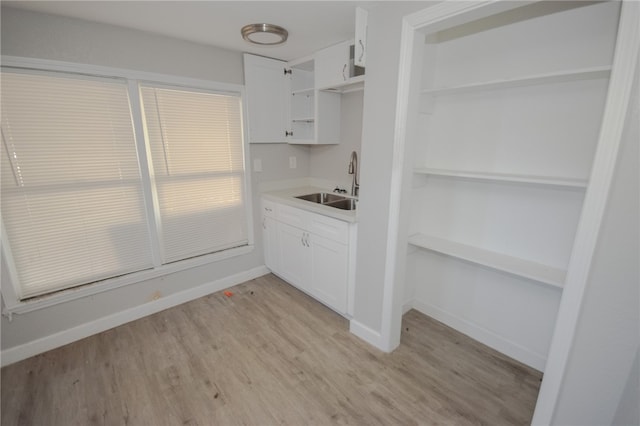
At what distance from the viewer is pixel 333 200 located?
307 centimetres

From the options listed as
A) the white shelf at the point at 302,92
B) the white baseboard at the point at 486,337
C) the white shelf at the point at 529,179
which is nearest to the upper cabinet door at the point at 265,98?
the white shelf at the point at 302,92

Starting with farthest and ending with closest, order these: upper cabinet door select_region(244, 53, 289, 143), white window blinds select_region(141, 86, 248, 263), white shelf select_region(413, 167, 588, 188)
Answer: upper cabinet door select_region(244, 53, 289, 143), white window blinds select_region(141, 86, 248, 263), white shelf select_region(413, 167, 588, 188)

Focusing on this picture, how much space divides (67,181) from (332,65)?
2288 mm

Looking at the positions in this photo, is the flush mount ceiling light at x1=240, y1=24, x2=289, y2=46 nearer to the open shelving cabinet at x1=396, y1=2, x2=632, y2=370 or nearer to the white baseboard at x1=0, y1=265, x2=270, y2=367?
the open shelving cabinet at x1=396, y1=2, x2=632, y2=370

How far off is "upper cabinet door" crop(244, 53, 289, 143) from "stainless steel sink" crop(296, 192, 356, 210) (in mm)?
724

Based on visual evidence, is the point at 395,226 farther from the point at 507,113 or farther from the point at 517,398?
the point at 517,398

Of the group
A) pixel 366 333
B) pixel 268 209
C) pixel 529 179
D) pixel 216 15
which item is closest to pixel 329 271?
pixel 366 333

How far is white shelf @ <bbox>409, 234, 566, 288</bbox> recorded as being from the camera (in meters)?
1.57

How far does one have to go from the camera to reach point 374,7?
1.72 m

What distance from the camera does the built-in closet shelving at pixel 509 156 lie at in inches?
59.1

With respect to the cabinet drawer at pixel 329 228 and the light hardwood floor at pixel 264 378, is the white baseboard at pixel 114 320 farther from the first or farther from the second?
the cabinet drawer at pixel 329 228

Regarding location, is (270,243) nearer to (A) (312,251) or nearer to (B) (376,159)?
(A) (312,251)

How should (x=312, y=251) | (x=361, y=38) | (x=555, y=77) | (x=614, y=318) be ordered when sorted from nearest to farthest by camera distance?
(x=614, y=318), (x=555, y=77), (x=361, y=38), (x=312, y=251)

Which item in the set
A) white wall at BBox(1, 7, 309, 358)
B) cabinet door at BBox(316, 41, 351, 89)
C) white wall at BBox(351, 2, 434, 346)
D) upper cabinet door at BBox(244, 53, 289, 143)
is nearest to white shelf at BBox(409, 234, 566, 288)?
white wall at BBox(351, 2, 434, 346)
